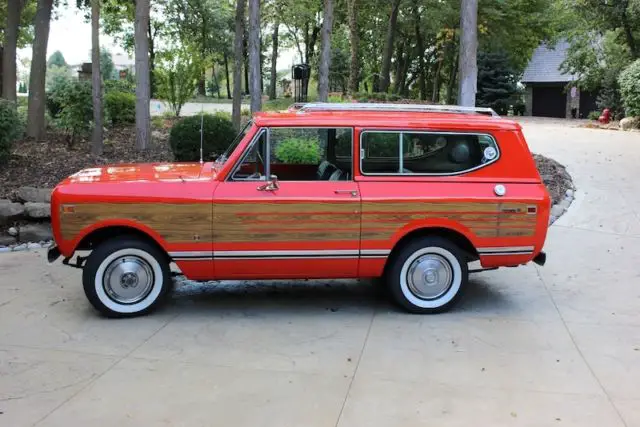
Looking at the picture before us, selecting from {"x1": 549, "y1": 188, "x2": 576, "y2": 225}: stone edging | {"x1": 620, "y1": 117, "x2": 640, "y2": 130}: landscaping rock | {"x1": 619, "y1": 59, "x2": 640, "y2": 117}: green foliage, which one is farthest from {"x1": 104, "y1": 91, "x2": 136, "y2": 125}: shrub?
{"x1": 619, "y1": 59, "x2": 640, "y2": 117}: green foliage

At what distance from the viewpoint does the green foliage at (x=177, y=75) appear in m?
17.5

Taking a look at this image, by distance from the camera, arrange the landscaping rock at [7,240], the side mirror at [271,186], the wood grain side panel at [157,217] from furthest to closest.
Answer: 1. the landscaping rock at [7,240]
2. the side mirror at [271,186]
3. the wood grain side panel at [157,217]

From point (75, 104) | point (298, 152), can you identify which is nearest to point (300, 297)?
point (298, 152)

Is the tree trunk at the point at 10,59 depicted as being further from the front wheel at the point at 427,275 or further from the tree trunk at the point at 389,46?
the tree trunk at the point at 389,46

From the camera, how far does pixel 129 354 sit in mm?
4590

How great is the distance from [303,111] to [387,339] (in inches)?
84.1

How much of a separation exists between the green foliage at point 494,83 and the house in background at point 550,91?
15.0 feet

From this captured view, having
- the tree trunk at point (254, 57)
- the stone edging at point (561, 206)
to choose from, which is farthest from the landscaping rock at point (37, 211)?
A: the stone edging at point (561, 206)

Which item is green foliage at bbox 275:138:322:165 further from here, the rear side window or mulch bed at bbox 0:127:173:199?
mulch bed at bbox 0:127:173:199

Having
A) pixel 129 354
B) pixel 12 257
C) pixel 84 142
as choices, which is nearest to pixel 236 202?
pixel 129 354

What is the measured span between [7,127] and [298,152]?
20.8 feet

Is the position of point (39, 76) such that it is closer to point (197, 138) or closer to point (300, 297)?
point (197, 138)

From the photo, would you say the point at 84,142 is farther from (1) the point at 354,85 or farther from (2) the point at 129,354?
(1) the point at 354,85

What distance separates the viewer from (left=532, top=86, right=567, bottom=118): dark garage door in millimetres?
40469
